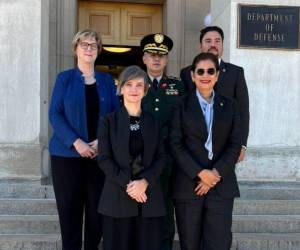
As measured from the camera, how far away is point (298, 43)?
23.8 ft

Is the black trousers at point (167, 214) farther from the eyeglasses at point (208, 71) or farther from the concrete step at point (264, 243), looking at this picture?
the eyeglasses at point (208, 71)

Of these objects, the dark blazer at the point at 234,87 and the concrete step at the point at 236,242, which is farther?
the concrete step at the point at 236,242

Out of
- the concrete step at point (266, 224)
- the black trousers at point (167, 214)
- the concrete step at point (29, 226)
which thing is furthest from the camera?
the concrete step at point (266, 224)

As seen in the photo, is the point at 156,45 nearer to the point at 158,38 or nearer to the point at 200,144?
the point at 158,38

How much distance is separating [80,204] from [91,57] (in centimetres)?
126

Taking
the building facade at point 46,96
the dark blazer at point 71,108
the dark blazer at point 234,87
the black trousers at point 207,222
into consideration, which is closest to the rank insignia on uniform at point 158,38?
the dark blazer at point 234,87

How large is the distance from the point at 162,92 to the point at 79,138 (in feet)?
3.05

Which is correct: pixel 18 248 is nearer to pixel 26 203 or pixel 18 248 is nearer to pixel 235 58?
pixel 26 203

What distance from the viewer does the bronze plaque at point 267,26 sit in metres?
7.17

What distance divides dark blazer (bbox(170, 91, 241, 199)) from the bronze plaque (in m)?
3.12

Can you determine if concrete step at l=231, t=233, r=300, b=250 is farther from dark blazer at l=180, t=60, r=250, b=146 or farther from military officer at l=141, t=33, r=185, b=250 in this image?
dark blazer at l=180, t=60, r=250, b=146

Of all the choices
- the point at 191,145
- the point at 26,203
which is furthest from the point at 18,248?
the point at 191,145

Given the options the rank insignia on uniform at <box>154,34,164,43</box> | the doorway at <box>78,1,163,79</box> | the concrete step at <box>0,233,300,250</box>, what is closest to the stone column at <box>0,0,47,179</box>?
the concrete step at <box>0,233,300,250</box>

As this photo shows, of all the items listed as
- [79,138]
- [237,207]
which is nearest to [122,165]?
[79,138]
